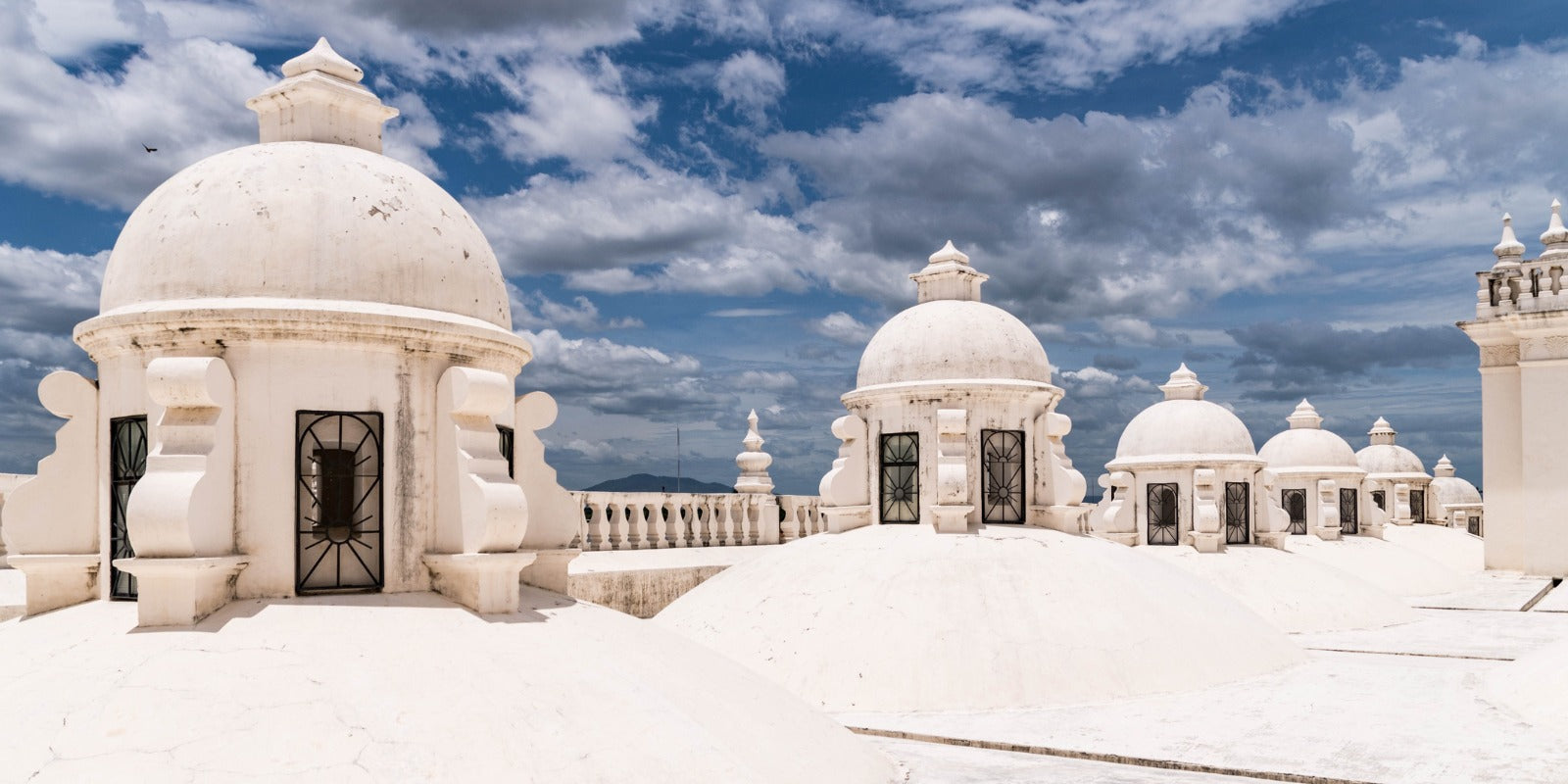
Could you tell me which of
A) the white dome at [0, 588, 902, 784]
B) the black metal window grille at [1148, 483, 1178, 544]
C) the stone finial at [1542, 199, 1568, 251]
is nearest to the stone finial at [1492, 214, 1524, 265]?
the stone finial at [1542, 199, 1568, 251]

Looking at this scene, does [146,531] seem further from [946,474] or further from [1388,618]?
[1388,618]

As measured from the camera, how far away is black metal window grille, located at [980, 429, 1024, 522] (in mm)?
17578

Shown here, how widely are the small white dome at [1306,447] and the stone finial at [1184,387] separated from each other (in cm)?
963

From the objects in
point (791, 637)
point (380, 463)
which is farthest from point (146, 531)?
point (791, 637)

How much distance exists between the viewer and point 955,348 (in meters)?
17.5

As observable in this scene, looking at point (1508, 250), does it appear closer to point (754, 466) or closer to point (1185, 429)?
point (1185, 429)

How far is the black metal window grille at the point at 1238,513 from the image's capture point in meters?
26.0

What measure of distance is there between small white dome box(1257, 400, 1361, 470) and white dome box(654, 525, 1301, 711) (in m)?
20.3

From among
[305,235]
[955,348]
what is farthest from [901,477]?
[305,235]

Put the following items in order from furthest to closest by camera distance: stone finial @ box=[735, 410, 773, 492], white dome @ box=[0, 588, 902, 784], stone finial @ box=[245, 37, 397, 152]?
stone finial @ box=[735, 410, 773, 492] → stone finial @ box=[245, 37, 397, 152] → white dome @ box=[0, 588, 902, 784]

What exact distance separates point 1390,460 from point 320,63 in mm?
46643

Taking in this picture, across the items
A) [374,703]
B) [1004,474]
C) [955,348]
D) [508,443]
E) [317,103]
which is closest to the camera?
[374,703]

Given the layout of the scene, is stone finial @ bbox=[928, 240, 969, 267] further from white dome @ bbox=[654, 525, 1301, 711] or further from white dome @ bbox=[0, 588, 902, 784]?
white dome @ bbox=[0, 588, 902, 784]

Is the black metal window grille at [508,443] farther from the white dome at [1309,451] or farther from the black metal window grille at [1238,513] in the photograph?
the white dome at [1309,451]
